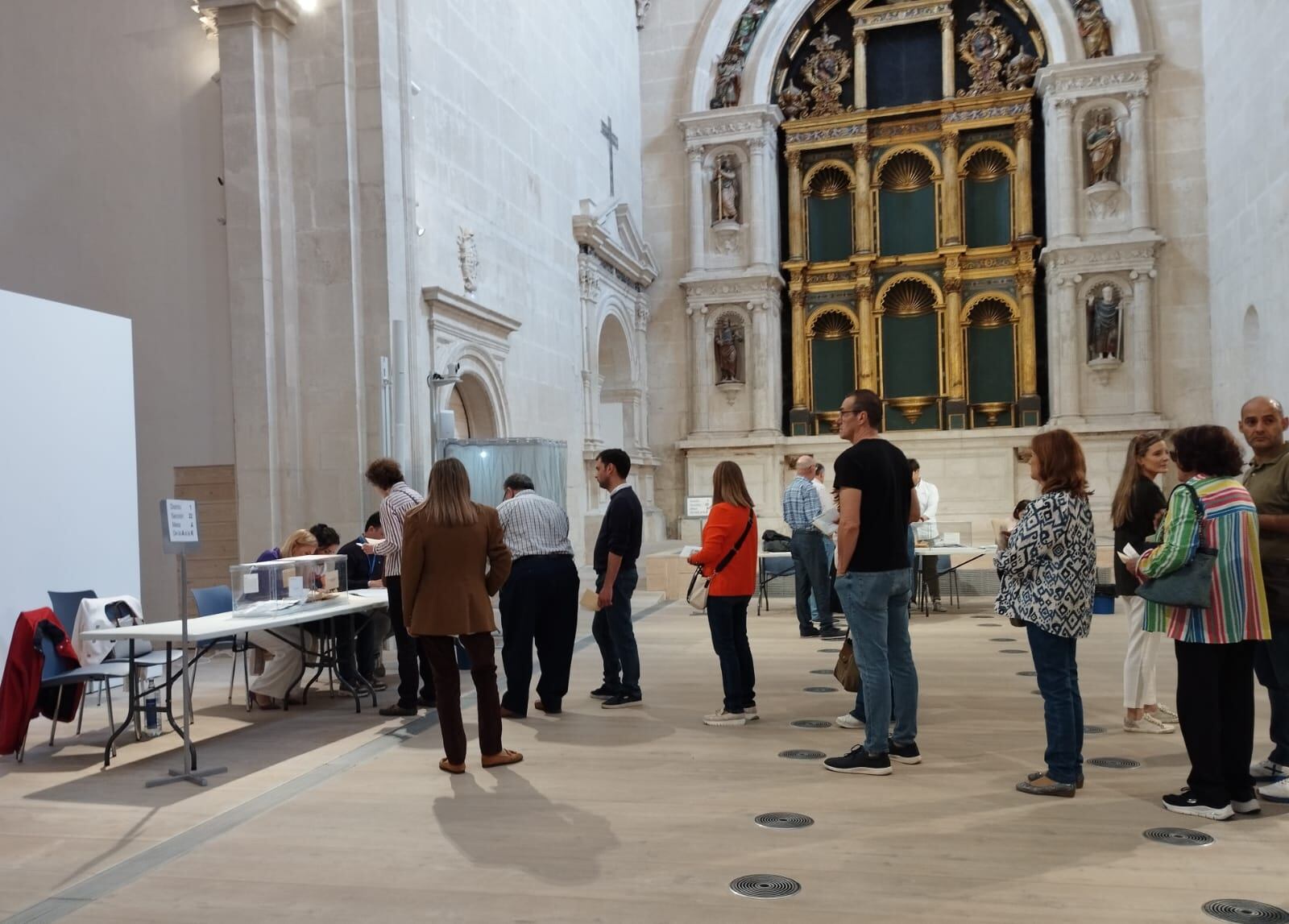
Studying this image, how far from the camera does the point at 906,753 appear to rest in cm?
503

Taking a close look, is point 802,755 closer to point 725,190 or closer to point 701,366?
point 701,366

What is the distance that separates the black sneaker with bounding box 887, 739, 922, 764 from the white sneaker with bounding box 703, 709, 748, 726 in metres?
1.07

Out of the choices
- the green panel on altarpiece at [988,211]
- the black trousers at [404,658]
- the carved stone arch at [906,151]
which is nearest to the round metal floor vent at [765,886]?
the black trousers at [404,658]

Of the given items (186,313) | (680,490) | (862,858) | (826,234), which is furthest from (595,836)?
(826,234)

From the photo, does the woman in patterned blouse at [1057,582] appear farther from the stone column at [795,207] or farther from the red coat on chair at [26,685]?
the stone column at [795,207]

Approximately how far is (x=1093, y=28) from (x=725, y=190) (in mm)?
6472

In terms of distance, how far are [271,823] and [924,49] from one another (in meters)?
18.0

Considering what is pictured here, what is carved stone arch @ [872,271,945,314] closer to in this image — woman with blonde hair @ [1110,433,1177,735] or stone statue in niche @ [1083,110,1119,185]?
stone statue in niche @ [1083,110,1119,185]

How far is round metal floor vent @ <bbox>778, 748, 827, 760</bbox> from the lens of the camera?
5.14 meters

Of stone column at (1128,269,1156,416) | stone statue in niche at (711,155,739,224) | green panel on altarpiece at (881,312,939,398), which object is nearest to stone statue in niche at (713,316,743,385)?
stone statue in niche at (711,155,739,224)

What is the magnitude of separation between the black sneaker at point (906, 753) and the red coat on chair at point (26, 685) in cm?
437

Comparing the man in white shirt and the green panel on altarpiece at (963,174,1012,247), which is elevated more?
the green panel on altarpiece at (963,174,1012,247)

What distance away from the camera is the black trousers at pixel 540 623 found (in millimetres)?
6113

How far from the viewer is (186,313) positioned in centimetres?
984
